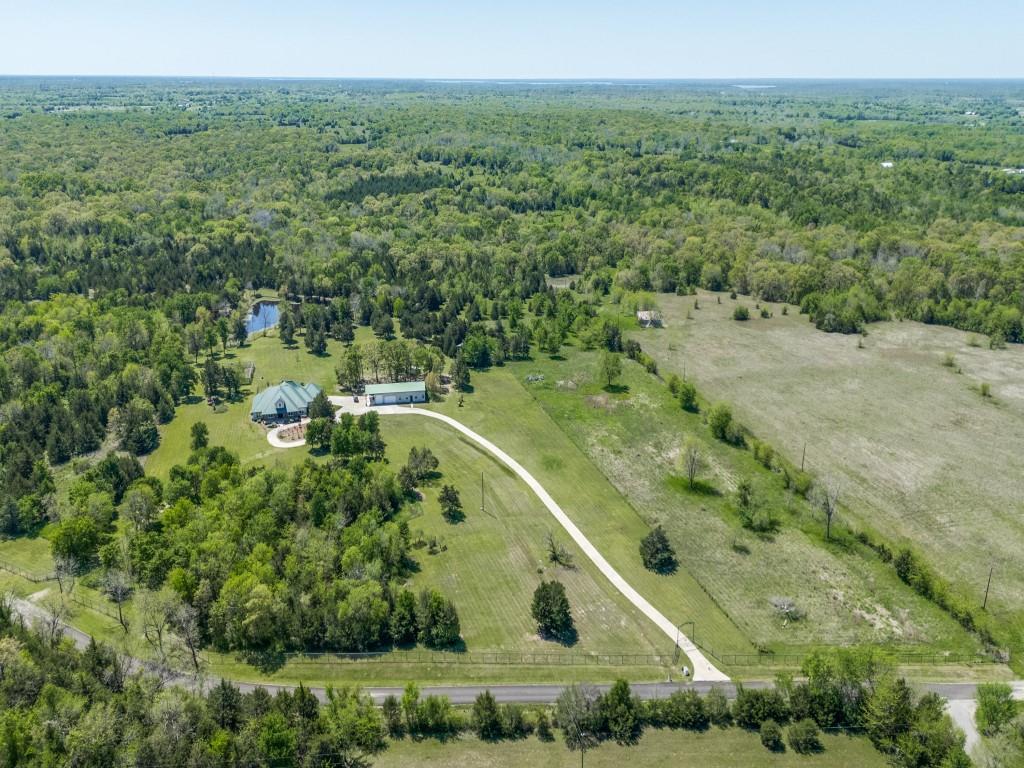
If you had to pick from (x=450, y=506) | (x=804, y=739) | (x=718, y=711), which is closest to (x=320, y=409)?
(x=450, y=506)

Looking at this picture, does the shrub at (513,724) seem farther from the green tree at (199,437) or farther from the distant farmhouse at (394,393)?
the distant farmhouse at (394,393)

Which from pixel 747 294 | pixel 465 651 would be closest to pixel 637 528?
pixel 465 651

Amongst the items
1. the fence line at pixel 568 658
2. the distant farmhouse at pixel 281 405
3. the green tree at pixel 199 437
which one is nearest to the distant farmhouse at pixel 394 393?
the distant farmhouse at pixel 281 405

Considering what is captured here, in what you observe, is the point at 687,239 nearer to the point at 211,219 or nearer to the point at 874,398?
the point at 874,398

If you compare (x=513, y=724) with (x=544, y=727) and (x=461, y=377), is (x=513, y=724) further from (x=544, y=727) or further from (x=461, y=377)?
(x=461, y=377)

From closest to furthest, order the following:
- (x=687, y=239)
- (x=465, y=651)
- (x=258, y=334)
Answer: (x=465, y=651)
(x=258, y=334)
(x=687, y=239)

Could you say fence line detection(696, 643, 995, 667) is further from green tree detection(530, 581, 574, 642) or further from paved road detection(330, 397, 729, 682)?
green tree detection(530, 581, 574, 642)
